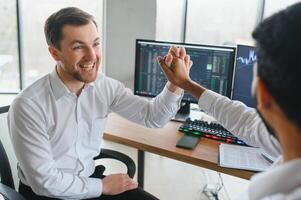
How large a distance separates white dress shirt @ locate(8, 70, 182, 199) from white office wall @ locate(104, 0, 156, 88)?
1140mm

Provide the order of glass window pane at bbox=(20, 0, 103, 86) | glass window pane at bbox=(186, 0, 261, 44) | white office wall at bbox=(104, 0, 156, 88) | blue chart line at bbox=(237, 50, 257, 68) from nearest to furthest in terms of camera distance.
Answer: blue chart line at bbox=(237, 50, 257, 68), white office wall at bbox=(104, 0, 156, 88), glass window pane at bbox=(20, 0, 103, 86), glass window pane at bbox=(186, 0, 261, 44)

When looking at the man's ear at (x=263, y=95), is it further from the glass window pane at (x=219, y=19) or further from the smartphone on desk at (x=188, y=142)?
the glass window pane at (x=219, y=19)

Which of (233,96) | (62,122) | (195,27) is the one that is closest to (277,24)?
(62,122)

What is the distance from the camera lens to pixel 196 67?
2104 millimetres

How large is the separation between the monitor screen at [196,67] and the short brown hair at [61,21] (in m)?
0.69

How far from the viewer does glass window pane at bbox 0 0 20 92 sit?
4609mm

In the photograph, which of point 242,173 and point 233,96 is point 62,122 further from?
point 233,96

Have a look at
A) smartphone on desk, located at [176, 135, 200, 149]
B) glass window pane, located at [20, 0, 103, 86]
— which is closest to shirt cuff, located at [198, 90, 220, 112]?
smartphone on desk, located at [176, 135, 200, 149]

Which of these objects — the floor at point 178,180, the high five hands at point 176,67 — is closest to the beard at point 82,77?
the high five hands at point 176,67

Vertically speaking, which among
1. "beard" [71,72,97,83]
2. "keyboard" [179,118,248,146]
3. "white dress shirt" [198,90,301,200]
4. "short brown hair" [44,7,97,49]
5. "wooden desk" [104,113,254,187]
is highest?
"short brown hair" [44,7,97,49]

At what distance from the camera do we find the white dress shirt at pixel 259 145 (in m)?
0.68

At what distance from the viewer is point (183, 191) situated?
274 cm

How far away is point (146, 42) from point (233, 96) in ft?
1.93

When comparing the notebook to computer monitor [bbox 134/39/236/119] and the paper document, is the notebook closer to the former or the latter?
the paper document
